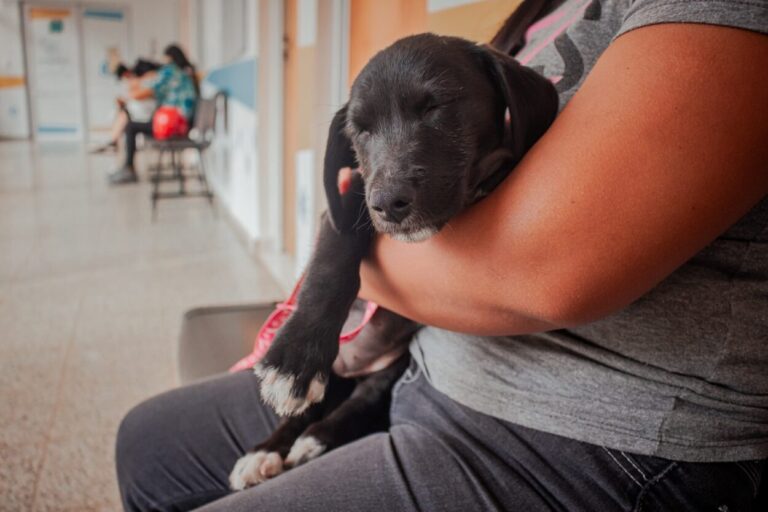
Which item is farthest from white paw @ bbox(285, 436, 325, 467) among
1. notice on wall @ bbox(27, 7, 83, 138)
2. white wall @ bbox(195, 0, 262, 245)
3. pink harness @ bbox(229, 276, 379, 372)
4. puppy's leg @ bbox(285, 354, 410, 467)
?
notice on wall @ bbox(27, 7, 83, 138)

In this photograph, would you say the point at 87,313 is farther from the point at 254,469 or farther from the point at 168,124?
the point at 168,124

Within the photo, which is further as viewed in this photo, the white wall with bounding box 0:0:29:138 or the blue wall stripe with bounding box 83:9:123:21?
the blue wall stripe with bounding box 83:9:123:21

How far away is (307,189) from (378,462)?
260 cm

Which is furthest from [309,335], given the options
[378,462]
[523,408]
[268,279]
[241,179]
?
[241,179]

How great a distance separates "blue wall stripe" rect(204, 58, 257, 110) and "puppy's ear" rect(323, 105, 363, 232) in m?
3.33

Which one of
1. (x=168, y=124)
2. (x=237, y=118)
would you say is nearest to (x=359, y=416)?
(x=237, y=118)

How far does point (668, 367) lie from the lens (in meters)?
0.67

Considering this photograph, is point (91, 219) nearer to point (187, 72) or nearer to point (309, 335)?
point (187, 72)

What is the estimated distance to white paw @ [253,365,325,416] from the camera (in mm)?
809

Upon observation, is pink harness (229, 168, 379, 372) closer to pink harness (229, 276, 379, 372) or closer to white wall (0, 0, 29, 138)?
pink harness (229, 276, 379, 372)

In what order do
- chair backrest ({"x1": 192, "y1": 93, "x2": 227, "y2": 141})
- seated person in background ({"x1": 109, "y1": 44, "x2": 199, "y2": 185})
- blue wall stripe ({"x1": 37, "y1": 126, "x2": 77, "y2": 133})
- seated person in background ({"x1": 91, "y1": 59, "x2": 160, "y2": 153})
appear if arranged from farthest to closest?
blue wall stripe ({"x1": 37, "y1": 126, "x2": 77, "y2": 133}) → seated person in background ({"x1": 91, "y1": 59, "x2": 160, "y2": 153}) → seated person in background ({"x1": 109, "y1": 44, "x2": 199, "y2": 185}) → chair backrest ({"x1": 192, "y1": 93, "x2": 227, "y2": 141})

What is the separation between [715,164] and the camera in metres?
0.53

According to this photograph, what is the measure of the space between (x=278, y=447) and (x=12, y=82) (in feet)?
39.2

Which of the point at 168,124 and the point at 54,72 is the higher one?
the point at 54,72
